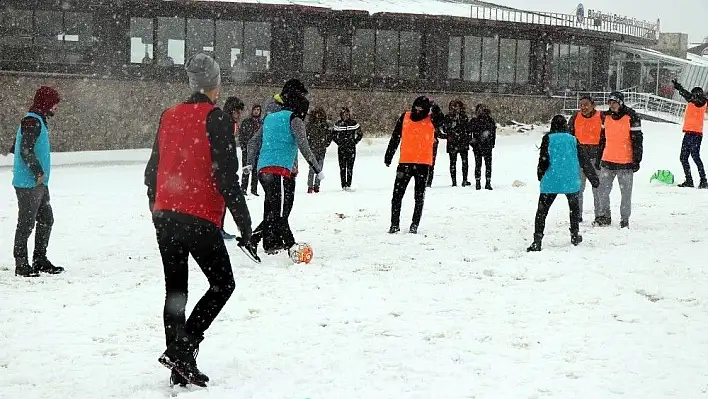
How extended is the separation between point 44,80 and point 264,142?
74.2 feet

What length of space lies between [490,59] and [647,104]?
9.59 metres

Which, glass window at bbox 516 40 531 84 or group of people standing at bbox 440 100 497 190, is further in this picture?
glass window at bbox 516 40 531 84

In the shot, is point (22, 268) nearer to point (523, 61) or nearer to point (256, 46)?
point (256, 46)

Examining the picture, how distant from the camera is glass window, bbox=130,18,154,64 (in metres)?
31.0

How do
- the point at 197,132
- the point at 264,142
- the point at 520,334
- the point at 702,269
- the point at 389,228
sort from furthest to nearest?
the point at 389,228 < the point at 264,142 < the point at 702,269 < the point at 520,334 < the point at 197,132

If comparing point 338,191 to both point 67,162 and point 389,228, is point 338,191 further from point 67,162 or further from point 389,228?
point 67,162

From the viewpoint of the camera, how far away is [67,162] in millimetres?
26016

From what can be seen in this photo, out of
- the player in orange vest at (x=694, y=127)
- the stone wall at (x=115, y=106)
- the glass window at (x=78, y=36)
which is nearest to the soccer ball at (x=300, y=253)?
the player in orange vest at (x=694, y=127)

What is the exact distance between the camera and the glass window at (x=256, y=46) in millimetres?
32500

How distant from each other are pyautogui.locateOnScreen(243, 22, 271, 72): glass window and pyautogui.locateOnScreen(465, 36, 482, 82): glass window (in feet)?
30.7

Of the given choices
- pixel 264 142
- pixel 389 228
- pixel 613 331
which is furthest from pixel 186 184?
pixel 389 228

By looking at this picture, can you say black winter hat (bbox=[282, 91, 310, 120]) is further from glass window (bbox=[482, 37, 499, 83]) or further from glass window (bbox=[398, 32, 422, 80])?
glass window (bbox=[482, 37, 499, 83])

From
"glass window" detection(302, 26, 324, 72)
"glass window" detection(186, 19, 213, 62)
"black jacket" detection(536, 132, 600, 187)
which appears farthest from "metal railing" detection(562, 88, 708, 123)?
"black jacket" detection(536, 132, 600, 187)

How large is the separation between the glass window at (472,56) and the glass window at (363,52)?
15.2ft
